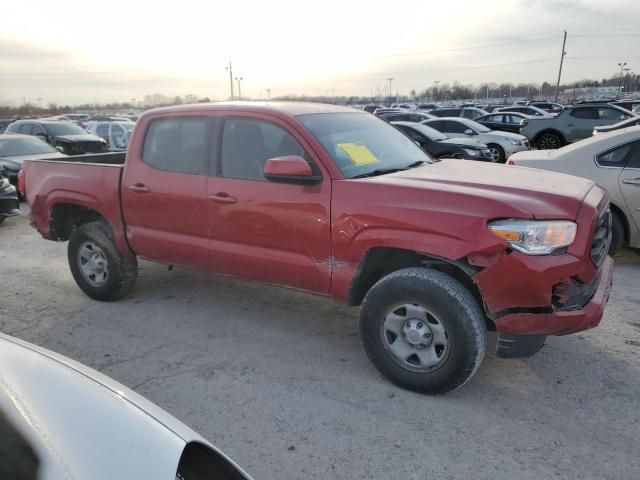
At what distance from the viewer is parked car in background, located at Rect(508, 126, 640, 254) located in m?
5.94

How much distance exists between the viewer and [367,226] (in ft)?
11.4

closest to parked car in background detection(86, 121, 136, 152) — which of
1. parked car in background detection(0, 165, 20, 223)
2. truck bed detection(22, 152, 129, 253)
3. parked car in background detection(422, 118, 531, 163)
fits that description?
parked car in background detection(0, 165, 20, 223)

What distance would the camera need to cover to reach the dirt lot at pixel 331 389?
2.83m

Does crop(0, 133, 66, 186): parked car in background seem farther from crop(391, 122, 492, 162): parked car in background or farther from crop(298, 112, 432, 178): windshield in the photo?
crop(298, 112, 432, 178): windshield

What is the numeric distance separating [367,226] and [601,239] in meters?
1.52

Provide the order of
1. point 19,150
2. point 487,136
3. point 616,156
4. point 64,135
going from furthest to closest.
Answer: point 64,135, point 487,136, point 19,150, point 616,156

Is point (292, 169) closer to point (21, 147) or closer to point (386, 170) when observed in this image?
point (386, 170)

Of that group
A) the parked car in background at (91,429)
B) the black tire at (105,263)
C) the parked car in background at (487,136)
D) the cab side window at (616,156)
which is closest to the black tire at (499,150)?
the parked car in background at (487,136)

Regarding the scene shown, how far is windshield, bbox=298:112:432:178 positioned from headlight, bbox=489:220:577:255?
45.9 inches

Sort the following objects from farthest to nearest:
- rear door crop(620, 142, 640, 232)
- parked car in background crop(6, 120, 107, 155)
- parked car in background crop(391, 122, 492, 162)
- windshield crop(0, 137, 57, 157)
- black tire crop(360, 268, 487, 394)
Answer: parked car in background crop(6, 120, 107, 155) → parked car in background crop(391, 122, 492, 162) → windshield crop(0, 137, 57, 157) → rear door crop(620, 142, 640, 232) → black tire crop(360, 268, 487, 394)

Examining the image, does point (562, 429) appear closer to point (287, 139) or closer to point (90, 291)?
point (287, 139)

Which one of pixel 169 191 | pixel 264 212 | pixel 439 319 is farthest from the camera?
pixel 169 191

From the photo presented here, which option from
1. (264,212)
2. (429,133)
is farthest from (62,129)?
(264,212)

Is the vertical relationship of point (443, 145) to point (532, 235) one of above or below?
below
